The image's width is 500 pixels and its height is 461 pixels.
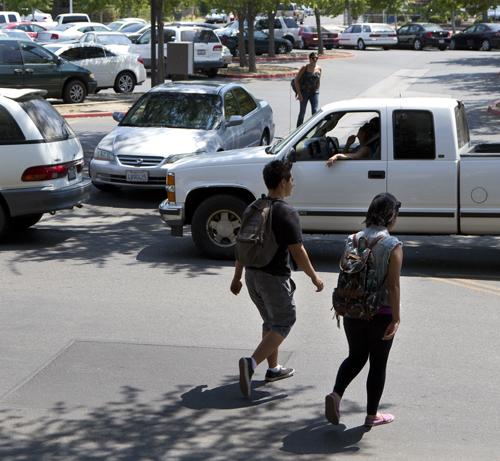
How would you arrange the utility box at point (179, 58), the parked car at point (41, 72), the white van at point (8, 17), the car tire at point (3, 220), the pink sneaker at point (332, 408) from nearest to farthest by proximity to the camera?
1. the pink sneaker at point (332, 408)
2. the car tire at point (3, 220)
3. the utility box at point (179, 58)
4. the parked car at point (41, 72)
5. the white van at point (8, 17)

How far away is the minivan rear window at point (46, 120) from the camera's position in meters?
13.4

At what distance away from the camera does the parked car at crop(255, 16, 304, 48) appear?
55719 mm

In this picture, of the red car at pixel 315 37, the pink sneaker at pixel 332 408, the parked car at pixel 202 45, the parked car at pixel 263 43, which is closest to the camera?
the pink sneaker at pixel 332 408

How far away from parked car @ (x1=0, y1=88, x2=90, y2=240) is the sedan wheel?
67.0ft

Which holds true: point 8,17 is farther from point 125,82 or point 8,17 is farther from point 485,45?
point 125,82

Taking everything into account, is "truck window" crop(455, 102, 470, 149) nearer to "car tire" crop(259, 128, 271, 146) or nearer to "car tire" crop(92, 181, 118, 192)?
"car tire" crop(92, 181, 118, 192)

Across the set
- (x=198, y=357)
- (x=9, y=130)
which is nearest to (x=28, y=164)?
(x=9, y=130)

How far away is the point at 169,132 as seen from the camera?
17000 millimetres

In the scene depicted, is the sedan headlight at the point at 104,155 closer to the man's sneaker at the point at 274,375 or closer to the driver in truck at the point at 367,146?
the driver in truck at the point at 367,146

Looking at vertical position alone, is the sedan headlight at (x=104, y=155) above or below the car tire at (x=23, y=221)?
above

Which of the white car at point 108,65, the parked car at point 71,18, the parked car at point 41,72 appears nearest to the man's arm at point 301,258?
the parked car at point 41,72

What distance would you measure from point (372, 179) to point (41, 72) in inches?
738

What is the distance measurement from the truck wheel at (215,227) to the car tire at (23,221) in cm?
254

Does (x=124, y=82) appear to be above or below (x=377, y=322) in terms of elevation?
above
